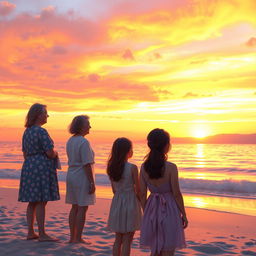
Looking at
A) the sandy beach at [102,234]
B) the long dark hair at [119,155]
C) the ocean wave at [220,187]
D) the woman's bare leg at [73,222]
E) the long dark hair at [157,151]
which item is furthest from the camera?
the ocean wave at [220,187]

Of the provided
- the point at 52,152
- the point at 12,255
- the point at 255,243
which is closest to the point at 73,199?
the point at 52,152

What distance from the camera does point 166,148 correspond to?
152 inches

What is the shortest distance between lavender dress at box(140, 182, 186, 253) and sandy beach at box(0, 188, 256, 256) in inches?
58.7

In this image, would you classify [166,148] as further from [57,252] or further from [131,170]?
[57,252]

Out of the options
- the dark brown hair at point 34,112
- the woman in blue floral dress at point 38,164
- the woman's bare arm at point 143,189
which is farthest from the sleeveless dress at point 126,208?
the dark brown hair at point 34,112

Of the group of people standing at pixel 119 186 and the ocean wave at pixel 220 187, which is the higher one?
the group of people standing at pixel 119 186

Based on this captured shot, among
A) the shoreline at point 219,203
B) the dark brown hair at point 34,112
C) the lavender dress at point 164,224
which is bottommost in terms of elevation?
the shoreline at point 219,203

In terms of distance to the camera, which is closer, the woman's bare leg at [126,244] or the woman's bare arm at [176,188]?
the woman's bare arm at [176,188]

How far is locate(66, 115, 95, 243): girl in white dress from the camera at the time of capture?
17.7ft

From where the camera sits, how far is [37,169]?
548 centimetres

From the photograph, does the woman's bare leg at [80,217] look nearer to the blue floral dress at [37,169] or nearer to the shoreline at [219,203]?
the blue floral dress at [37,169]

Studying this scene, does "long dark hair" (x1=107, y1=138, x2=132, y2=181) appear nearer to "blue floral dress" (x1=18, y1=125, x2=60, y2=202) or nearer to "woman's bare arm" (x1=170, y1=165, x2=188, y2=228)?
"woman's bare arm" (x1=170, y1=165, x2=188, y2=228)

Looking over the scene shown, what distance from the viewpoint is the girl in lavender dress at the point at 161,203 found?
12.6 feet

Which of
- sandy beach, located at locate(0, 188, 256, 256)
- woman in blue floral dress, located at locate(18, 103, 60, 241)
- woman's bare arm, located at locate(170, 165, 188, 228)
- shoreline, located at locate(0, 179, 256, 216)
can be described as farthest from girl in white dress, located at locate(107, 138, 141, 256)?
shoreline, located at locate(0, 179, 256, 216)
